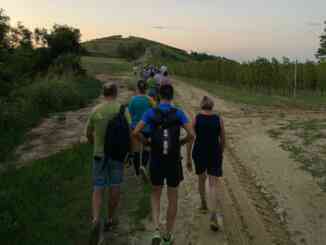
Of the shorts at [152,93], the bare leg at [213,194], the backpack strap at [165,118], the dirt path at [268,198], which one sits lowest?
the dirt path at [268,198]

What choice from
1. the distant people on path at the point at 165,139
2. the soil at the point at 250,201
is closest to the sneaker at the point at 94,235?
the soil at the point at 250,201

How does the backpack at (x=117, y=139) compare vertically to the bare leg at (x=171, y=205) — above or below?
above

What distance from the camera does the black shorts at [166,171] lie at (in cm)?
404

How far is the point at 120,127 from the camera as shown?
4.29 m

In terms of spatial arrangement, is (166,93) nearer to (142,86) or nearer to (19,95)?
(142,86)

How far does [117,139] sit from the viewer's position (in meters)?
4.29

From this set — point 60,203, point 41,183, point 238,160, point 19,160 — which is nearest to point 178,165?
point 60,203

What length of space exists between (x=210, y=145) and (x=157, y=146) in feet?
3.79

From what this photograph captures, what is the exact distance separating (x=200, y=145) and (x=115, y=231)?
1602 millimetres

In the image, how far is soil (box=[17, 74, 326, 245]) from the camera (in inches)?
185

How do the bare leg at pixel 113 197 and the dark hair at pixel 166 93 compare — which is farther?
the bare leg at pixel 113 197

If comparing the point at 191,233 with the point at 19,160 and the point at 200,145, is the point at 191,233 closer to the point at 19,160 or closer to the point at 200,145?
the point at 200,145

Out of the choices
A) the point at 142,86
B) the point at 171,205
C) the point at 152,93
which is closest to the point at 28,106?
the point at 152,93

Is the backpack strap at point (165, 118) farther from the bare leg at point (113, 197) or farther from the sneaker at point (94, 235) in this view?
the sneaker at point (94, 235)
